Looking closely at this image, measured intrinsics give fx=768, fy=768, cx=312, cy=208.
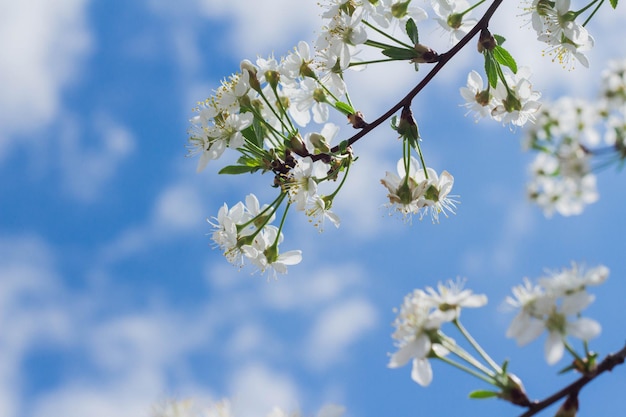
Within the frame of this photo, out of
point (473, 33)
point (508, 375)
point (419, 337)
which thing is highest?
point (473, 33)

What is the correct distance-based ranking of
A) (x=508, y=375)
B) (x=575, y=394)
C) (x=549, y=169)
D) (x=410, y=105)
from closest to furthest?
1. (x=575, y=394)
2. (x=508, y=375)
3. (x=549, y=169)
4. (x=410, y=105)

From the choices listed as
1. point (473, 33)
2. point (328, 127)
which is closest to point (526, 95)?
point (473, 33)

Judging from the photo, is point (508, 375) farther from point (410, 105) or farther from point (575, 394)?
point (410, 105)

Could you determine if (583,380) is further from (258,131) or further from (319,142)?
(258,131)

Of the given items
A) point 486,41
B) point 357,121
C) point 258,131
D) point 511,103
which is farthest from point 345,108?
point 511,103

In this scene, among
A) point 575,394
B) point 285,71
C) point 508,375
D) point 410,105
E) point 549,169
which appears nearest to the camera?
point 575,394

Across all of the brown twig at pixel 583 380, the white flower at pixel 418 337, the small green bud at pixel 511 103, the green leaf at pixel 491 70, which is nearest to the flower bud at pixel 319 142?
the green leaf at pixel 491 70

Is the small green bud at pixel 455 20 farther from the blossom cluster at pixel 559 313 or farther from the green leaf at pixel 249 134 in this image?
the blossom cluster at pixel 559 313

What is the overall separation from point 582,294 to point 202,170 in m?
1.62

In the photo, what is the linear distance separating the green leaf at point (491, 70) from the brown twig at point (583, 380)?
63.0 inches

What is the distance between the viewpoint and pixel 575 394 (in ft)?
5.35

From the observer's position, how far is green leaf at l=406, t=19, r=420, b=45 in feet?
9.46

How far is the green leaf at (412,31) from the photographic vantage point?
9.46 ft

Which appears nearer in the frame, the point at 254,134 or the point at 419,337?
the point at 419,337
